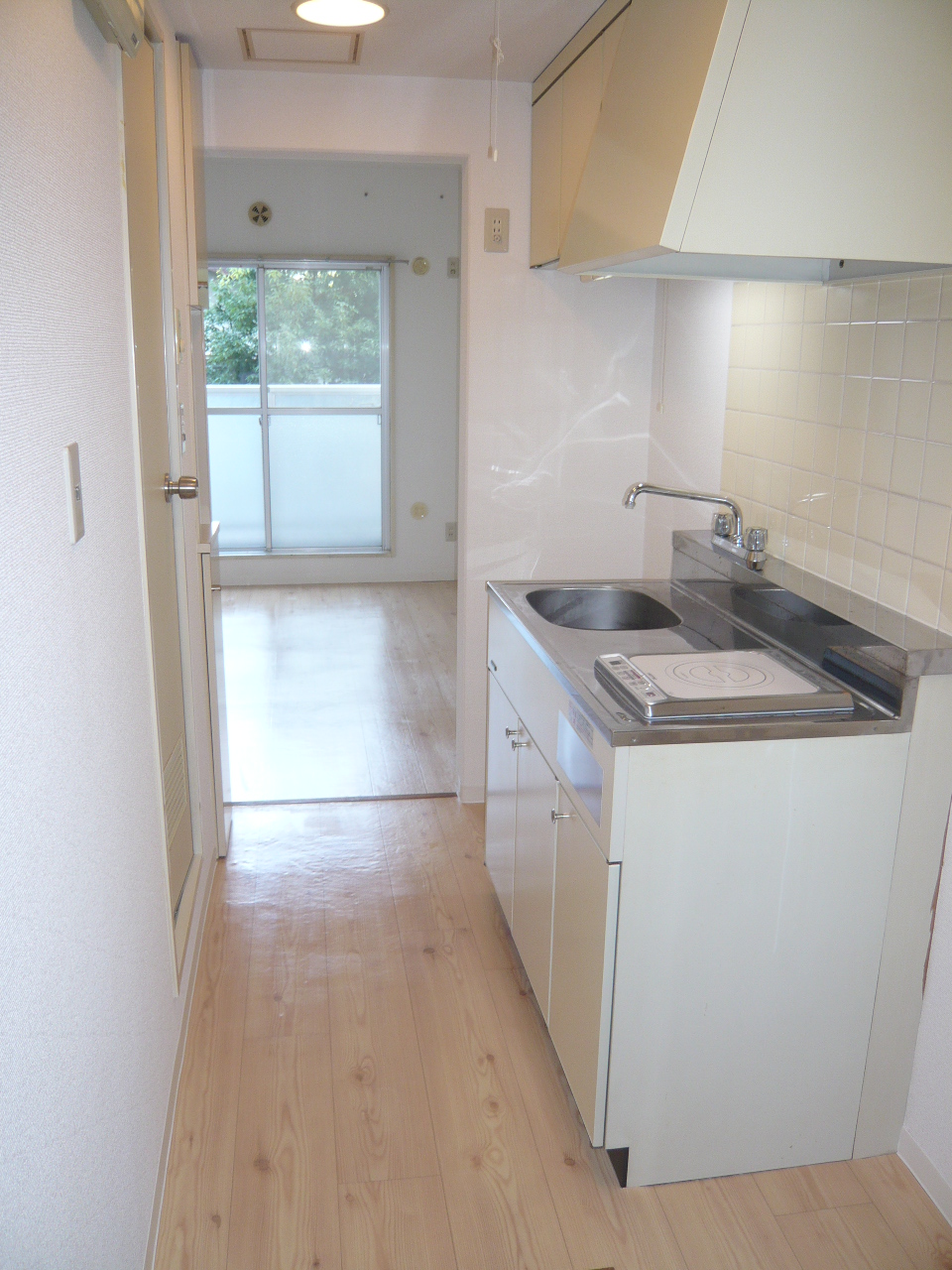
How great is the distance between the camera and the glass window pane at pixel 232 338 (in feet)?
21.8

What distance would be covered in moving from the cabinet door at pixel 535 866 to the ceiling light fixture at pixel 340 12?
1.67m

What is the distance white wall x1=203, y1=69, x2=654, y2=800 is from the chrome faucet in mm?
777

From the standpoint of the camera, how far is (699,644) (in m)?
2.36

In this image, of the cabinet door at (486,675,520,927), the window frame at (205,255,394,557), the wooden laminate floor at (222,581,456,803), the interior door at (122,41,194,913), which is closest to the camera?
the interior door at (122,41,194,913)

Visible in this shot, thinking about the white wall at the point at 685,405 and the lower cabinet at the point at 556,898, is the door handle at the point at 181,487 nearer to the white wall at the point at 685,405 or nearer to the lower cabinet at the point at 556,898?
the lower cabinet at the point at 556,898

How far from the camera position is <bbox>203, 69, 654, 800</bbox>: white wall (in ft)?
10.4

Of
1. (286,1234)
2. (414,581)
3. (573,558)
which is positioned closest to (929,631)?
(286,1234)

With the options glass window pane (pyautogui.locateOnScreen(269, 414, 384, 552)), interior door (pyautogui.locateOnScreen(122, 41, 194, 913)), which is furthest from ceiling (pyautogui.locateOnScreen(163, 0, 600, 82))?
glass window pane (pyautogui.locateOnScreen(269, 414, 384, 552))

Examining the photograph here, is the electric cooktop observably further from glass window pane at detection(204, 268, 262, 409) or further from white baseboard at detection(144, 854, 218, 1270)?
glass window pane at detection(204, 268, 262, 409)

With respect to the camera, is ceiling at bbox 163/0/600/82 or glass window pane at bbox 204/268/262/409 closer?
ceiling at bbox 163/0/600/82

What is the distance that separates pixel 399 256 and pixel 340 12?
14.0 ft

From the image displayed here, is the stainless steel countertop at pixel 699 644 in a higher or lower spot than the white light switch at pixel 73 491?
lower

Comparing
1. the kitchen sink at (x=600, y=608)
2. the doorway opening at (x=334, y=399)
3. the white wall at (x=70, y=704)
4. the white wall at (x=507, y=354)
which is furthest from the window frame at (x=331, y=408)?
the white wall at (x=70, y=704)

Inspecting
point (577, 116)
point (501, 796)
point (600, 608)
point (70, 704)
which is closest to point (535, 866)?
point (501, 796)
